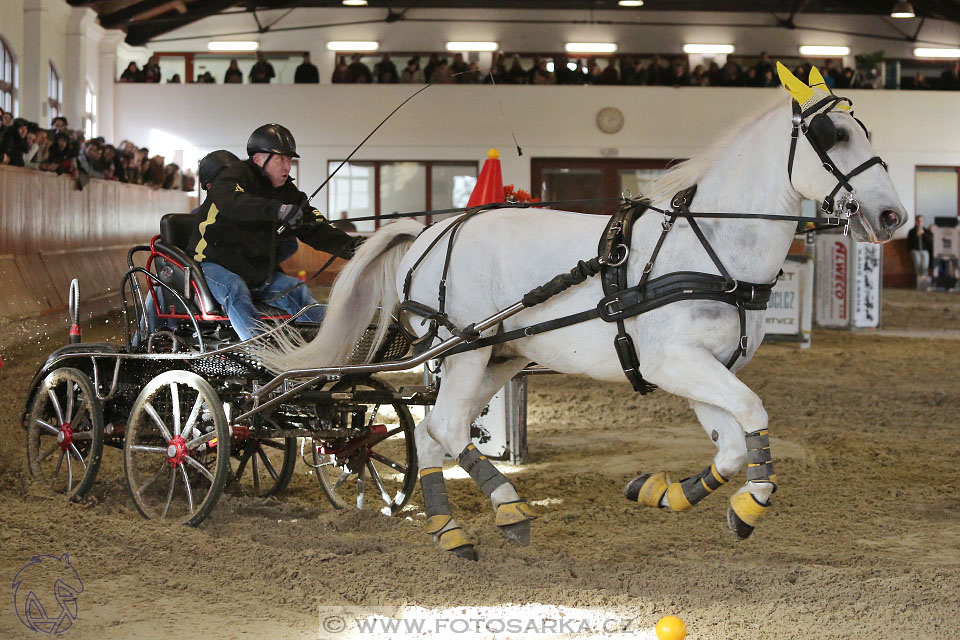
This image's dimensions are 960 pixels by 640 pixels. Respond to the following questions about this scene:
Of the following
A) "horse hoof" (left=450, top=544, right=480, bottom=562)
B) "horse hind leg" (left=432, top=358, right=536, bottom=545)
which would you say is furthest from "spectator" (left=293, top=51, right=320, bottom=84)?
"horse hoof" (left=450, top=544, right=480, bottom=562)

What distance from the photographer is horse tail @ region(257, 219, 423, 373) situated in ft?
15.6

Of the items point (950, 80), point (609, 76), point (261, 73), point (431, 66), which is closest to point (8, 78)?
point (261, 73)

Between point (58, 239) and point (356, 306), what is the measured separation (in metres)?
8.46

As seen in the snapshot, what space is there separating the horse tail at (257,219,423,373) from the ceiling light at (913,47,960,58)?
77.1 feet

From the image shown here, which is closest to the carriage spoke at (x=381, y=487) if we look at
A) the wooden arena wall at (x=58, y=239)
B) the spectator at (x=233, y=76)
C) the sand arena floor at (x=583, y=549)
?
the sand arena floor at (x=583, y=549)

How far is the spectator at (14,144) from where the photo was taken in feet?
38.2

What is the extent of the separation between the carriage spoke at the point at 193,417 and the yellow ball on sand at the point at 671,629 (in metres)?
2.45

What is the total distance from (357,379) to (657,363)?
1.94 metres

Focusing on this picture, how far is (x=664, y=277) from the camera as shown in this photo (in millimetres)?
3957

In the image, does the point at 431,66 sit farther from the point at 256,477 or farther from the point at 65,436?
the point at 65,436

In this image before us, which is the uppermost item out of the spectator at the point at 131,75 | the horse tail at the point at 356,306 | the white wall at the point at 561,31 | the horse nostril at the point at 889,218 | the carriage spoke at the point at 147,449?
the white wall at the point at 561,31

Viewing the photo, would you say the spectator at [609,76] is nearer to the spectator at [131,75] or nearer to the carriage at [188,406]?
the spectator at [131,75]

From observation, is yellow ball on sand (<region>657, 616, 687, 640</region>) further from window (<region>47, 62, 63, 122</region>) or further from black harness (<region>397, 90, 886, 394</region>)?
window (<region>47, 62, 63, 122</region>)

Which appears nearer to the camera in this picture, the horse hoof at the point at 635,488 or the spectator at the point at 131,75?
the horse hoof at the point at 635,488
